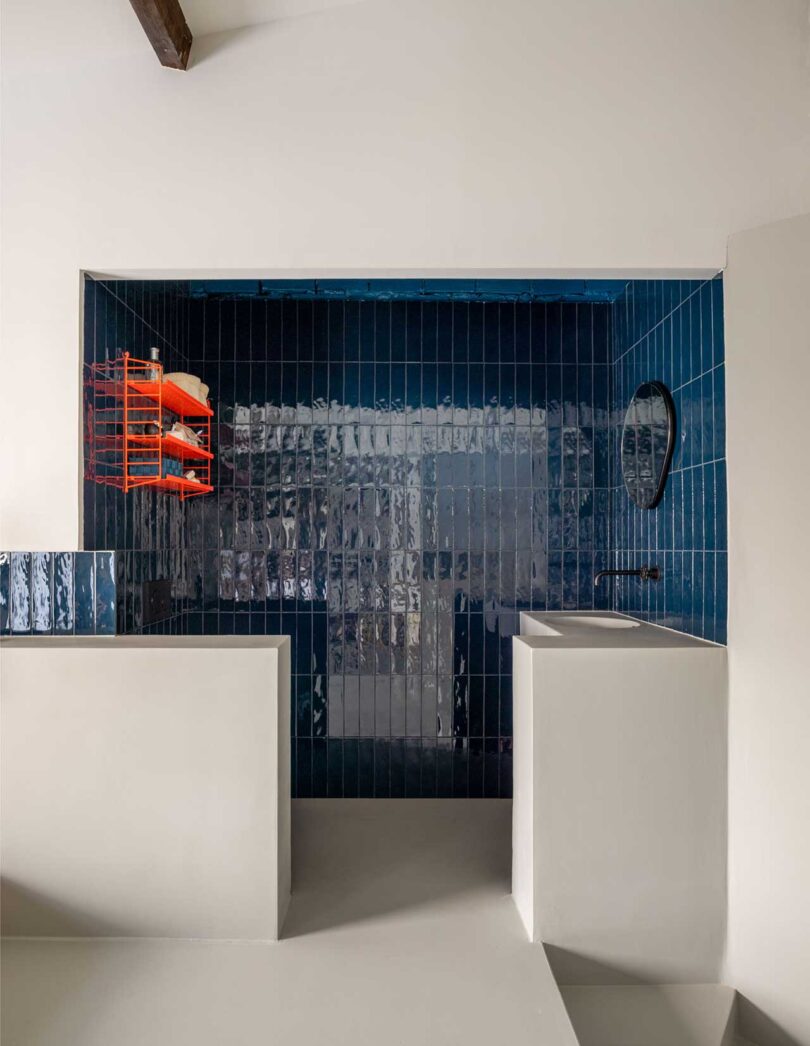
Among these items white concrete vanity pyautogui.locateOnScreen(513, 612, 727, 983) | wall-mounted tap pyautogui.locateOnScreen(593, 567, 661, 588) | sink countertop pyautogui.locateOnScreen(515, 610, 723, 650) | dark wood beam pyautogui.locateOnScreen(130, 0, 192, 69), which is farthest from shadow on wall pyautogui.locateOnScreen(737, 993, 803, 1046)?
dark wood beam pyautogui.locateOnScreen(130, 0, 192, 69)

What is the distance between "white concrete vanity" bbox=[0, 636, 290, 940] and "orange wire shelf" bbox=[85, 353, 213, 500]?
0.75 metres

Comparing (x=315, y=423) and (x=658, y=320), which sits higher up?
(x=658, y=320)

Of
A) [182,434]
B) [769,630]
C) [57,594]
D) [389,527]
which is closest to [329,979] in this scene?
[57,594]

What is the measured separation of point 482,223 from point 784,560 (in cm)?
143

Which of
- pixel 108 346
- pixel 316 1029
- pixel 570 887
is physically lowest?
pixel 316 1029

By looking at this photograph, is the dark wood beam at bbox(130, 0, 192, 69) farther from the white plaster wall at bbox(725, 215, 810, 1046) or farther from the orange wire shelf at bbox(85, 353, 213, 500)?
the white plaster wall at bbox(725, 215, 810, 1046)

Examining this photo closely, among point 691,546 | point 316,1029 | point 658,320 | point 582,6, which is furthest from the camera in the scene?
point 658,320

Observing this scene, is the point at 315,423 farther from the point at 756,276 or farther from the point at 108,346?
the point at 756,276

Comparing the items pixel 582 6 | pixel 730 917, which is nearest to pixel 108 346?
pixel 582 6

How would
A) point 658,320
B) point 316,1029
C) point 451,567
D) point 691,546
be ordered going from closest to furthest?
point 316,1029
point 691,546
point 658,320
point 451,567

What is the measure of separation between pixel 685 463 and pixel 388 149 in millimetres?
1515

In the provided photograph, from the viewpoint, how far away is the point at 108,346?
2.93 m

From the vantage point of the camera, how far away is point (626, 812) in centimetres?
251

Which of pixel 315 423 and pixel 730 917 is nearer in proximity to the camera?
pixel 730 917
